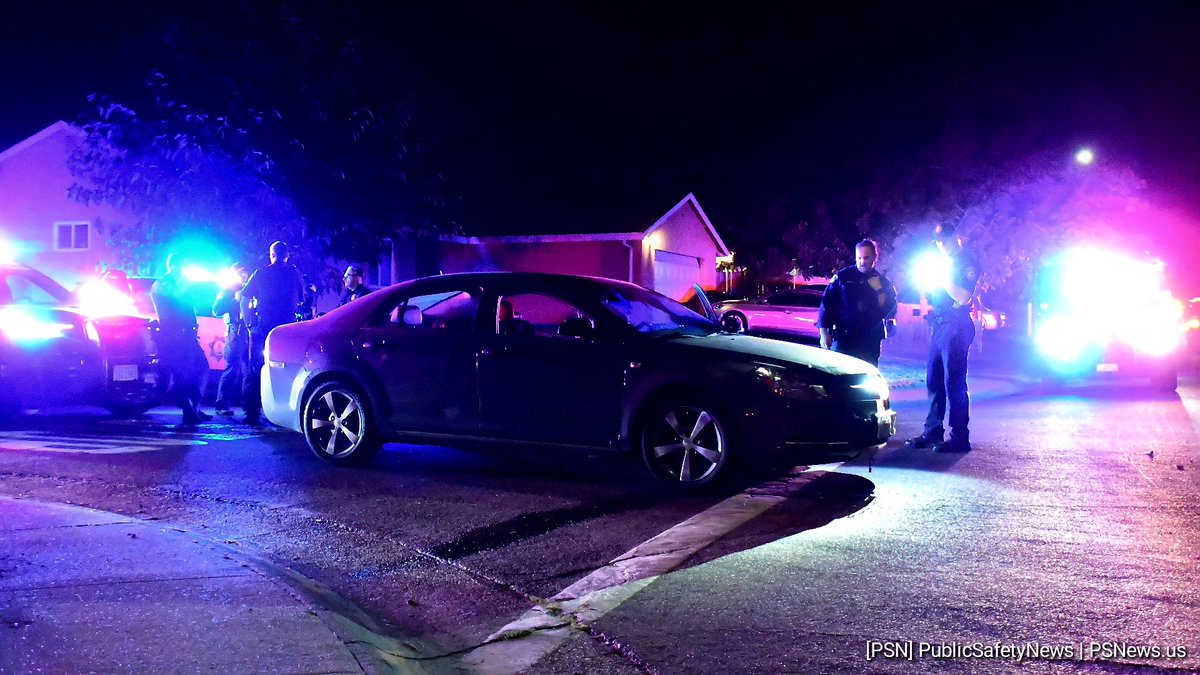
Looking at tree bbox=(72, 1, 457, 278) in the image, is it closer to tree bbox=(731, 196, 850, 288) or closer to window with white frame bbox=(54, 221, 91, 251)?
window with white frame bbox=(54, 221, 91, 251)

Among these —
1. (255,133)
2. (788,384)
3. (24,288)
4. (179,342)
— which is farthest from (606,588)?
(255,133)

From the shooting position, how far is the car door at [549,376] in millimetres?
7461

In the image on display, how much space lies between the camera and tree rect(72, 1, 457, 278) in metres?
Answer: 18.8

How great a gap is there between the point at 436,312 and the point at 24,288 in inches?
253

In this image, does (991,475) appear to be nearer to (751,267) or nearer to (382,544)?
(382,544)

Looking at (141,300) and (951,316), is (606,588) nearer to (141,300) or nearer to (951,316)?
(951,316)

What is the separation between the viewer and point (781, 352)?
7422 millimetres

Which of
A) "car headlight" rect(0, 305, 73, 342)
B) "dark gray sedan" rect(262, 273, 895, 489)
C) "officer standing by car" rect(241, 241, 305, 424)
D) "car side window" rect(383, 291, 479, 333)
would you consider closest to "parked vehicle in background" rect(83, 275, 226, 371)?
"car headlight" rect(0, 305, 73, 342)

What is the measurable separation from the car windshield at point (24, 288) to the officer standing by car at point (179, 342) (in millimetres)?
1412

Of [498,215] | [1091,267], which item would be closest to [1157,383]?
[1091,267]

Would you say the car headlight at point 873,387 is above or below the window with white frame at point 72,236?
below

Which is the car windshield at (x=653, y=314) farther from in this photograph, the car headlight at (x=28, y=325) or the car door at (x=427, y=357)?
the car headlight at (x=28, y=325)

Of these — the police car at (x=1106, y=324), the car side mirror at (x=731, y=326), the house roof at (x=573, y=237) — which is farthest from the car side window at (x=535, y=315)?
the house roof at (x=573, y=237)

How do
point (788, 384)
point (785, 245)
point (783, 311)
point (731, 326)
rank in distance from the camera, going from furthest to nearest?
point (785, 245)
point (783, 311)
point (731, 326)
point (788, 384)
